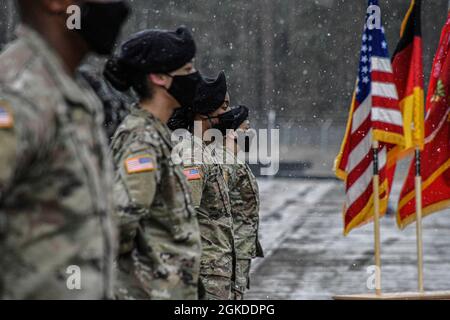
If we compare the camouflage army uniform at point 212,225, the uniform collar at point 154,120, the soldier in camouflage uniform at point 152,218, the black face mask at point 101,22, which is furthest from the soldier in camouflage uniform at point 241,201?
the black face mask at point 101,22

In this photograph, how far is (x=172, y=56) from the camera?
409cm

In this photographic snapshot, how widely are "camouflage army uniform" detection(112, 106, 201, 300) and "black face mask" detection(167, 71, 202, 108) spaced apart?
1.14ft

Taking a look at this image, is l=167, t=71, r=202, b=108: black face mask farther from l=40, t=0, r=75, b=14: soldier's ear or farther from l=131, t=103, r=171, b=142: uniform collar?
l=40, t=0, r=75, b=14: soldier's ear

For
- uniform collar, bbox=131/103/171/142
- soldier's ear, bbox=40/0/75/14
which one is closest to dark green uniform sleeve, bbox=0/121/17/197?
soldier's ear, bbox=40/0/75/14

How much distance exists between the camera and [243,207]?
691 cm

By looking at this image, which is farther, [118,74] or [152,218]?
[118,74]

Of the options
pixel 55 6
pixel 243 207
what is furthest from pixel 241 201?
pixel 55 6

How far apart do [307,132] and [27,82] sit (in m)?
38.6

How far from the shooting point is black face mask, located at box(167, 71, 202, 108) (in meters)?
4.07

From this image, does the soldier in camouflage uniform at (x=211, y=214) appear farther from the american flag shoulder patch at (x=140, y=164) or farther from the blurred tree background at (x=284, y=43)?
the blurred tree background at (x=284, y=43)

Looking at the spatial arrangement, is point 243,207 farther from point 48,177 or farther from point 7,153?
point 7,153

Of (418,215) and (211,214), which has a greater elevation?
(211,214)

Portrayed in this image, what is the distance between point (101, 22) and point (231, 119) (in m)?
4.33
